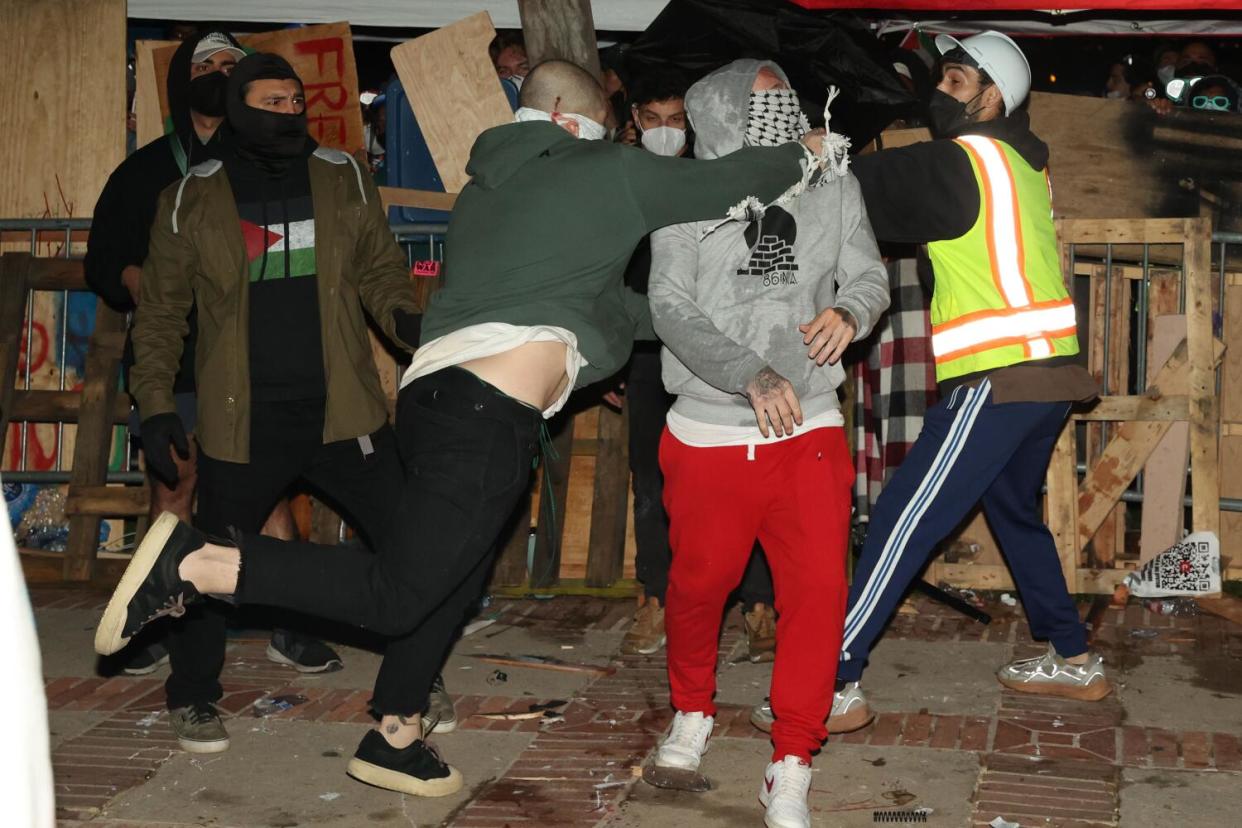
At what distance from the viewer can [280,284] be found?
545 centimetres

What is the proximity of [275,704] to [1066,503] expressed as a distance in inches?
154

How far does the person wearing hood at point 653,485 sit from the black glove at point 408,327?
148 centimetres

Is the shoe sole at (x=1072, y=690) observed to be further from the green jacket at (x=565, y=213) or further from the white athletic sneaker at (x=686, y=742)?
the green jacket at (x=565, y=213)

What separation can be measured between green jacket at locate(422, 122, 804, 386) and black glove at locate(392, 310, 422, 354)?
2.40 feet

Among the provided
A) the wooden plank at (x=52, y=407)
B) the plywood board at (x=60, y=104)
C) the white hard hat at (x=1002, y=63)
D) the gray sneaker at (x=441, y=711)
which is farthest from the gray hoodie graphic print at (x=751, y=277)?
the plywood board at (x=60, y=104)

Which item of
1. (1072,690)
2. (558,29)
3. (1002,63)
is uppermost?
(558,29)

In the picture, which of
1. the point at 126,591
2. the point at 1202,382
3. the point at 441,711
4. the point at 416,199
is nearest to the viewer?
the point at 126,591

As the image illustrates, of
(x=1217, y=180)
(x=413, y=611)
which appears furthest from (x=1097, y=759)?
(x=1217, y=180)

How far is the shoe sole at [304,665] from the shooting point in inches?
254

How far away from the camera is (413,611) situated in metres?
4.48

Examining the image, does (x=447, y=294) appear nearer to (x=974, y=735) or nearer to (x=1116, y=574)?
(x=974, y=735)

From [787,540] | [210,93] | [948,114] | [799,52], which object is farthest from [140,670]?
[799,52]

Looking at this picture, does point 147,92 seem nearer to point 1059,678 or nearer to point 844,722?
point 844,722

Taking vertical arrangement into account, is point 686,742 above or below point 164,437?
below
